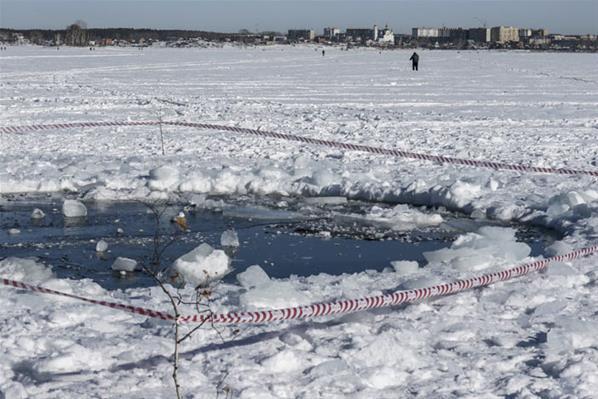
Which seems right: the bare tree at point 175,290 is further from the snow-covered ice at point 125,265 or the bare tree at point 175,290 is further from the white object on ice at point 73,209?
the white object on ice at point 73,209

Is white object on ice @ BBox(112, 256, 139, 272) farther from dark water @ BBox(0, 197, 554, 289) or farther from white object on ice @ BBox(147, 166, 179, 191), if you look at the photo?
white object on ice @ BBox(147, 166, 179, 191)

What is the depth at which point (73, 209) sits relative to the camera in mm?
10484

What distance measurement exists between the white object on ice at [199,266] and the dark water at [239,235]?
13 cm

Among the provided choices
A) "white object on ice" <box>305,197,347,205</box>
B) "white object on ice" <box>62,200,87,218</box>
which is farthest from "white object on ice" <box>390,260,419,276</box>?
"white object on ice" <box>62,200,87,218</box>

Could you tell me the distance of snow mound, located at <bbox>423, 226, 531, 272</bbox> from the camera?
8.12m

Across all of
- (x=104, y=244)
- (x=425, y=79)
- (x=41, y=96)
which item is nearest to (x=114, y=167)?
(x=104, y=244)

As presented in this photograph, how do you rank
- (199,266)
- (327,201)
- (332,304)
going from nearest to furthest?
(332,304), (199,266), (327,201)

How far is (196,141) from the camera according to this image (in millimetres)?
16172

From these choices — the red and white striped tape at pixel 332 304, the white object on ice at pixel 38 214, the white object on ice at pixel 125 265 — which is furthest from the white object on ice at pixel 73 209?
the red and white striped tape at pixel 332 304

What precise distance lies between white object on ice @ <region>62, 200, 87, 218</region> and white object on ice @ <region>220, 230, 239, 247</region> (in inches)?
78.1

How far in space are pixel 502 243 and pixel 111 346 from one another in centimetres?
391

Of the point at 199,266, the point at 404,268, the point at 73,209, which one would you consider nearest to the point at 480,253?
the point at 404,268

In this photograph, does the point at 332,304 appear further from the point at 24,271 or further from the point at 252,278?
the point at 24,271

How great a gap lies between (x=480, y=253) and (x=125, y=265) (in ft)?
9.70
